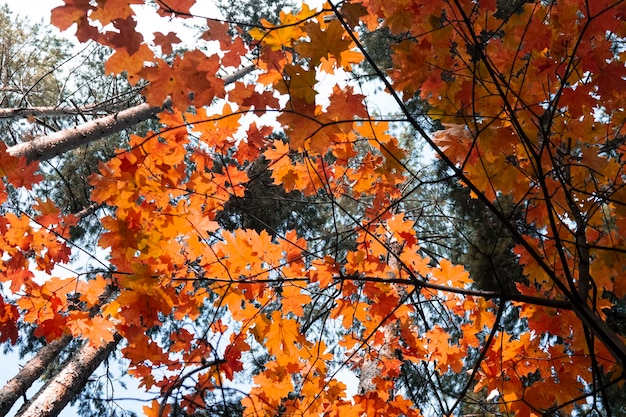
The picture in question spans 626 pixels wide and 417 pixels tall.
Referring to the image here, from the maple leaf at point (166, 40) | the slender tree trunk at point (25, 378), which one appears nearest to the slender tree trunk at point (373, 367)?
the maple leaf at point (166, 40)

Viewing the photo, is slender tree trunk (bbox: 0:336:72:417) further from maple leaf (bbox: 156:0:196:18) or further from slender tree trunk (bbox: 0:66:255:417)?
maple leaf (bbox: 156:0:196:18)

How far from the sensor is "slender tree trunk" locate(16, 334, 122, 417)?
12.1ft

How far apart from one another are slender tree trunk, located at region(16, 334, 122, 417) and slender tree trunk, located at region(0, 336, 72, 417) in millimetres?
409

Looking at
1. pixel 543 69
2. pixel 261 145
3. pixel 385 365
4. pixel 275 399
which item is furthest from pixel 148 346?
pixel 543 69

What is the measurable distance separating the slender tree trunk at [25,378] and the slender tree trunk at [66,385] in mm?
409

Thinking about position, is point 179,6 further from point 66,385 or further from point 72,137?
point 66,385

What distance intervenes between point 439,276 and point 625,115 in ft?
4.41

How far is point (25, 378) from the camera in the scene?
4.77 m

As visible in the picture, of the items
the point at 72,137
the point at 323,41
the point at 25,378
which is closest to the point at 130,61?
the point at 323,41

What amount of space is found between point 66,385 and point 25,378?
125cm

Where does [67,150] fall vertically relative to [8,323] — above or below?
above

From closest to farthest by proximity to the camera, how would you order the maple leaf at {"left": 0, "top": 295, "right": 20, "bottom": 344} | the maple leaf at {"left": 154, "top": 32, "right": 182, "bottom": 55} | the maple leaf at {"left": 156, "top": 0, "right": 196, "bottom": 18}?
1. the maple leaf at {"left": 156, "top": 0, "right": 196, "bottom": 18}
2. the maple leaf at {"left": 154, "top": 32, "right": 182, "bottom": 55}
3. the maple leaf at {"left": 0, "top": 295, "right": 20, "bottom": 344}

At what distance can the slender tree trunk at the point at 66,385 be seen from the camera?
3682 millimetres

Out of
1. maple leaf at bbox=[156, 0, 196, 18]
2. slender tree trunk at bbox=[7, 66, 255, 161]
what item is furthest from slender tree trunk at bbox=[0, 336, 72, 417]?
maple leaf at bbox=[156, 0, 196, 18]
